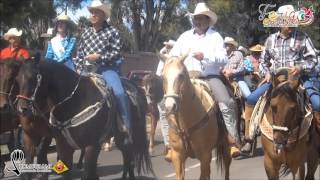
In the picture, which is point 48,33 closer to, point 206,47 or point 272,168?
point 206,47

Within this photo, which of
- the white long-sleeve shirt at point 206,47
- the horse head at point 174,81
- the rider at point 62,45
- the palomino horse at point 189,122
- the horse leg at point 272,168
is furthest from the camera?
the rider at point 62,45

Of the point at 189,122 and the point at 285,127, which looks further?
the point at 189,122

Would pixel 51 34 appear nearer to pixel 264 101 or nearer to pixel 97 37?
pixel 97 37

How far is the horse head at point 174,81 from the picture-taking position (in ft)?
19.7

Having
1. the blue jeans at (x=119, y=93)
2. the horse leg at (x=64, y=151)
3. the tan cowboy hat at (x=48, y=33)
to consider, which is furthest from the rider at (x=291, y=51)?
the tan cowboy hat at (x=48, y=33)

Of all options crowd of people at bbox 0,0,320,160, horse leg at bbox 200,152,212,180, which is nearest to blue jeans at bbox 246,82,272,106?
crowd of people at bbox 0,0,320,160

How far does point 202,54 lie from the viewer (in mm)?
6812

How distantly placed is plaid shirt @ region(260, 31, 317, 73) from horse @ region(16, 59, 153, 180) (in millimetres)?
2163

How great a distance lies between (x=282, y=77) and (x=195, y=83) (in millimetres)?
1174

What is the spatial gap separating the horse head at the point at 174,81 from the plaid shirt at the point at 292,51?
48.9 inches

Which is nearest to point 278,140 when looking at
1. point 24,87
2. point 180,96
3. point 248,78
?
point 180,96

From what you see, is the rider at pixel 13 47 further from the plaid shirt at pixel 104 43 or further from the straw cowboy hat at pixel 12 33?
the plaid shirt at pixel 104 43

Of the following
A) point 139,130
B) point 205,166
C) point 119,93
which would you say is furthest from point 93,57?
point 205,166

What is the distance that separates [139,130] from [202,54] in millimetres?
2349
